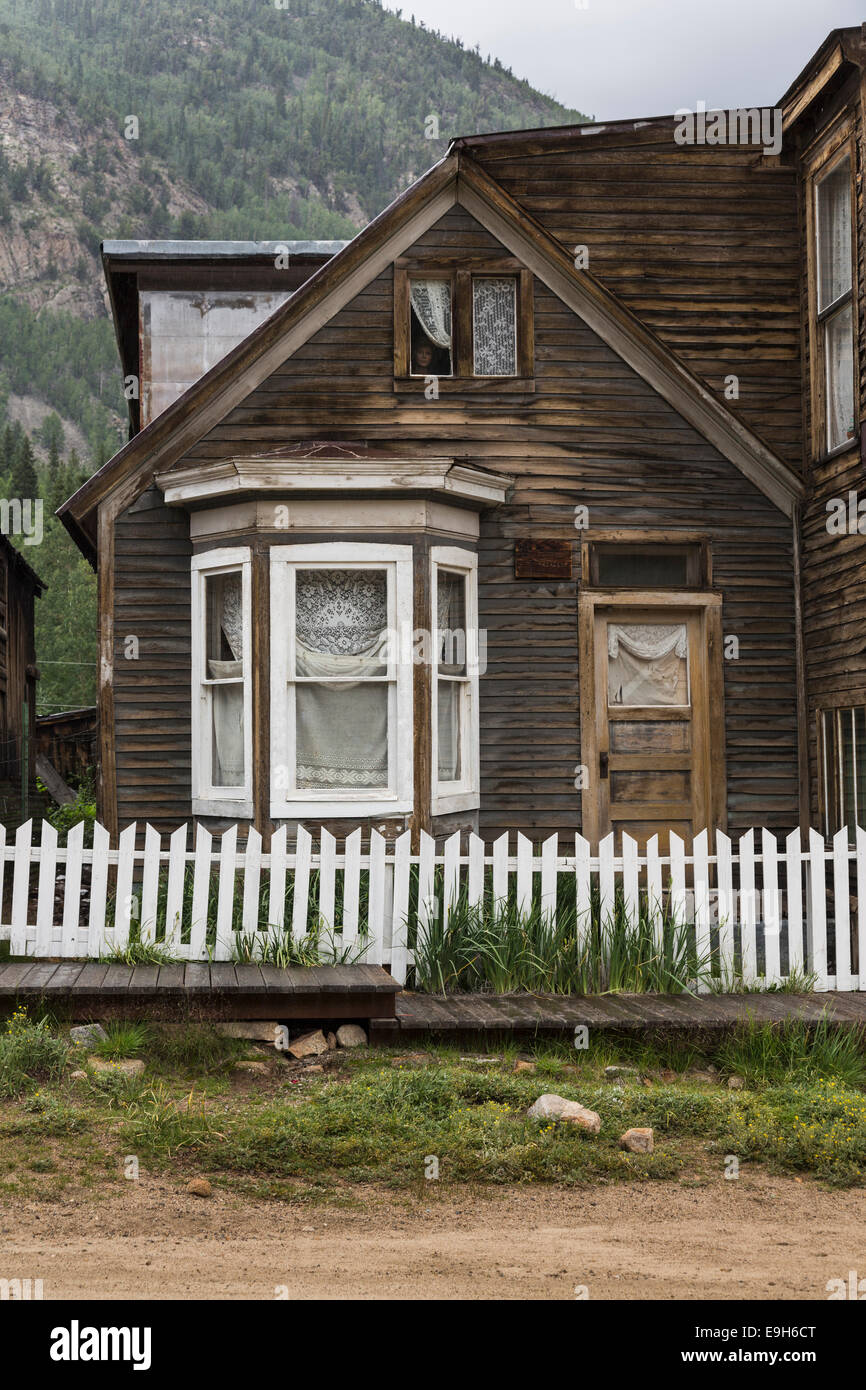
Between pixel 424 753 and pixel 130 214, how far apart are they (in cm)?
16869

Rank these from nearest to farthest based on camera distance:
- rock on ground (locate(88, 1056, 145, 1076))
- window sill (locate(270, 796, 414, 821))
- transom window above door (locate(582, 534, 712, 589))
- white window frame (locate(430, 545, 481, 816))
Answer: rock on ground (locate(88, 1056, 145, 1076)), window sill (locate(270, 796, 414, 821)), white window frame (locate(430, 545, 481, 816)), transom window above door (locate(582, 534, 712, 589))

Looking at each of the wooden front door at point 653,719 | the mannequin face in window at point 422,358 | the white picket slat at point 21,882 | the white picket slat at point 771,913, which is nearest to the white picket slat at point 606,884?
the white picket slat at point 771,913

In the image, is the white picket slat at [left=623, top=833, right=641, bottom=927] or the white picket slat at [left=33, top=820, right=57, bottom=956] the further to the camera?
the white picket slat at [left=623, top=833, right=641, bottom=927]

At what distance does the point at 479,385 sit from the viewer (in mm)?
11164

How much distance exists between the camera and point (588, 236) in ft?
38.1

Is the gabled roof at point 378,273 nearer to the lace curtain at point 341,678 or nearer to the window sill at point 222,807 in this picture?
the lace curtain at point 341,678

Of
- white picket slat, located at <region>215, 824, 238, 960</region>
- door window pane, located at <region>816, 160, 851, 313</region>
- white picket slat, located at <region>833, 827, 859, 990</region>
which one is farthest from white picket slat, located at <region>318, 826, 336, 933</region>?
door window pane, located at <region>816, 160, 851, 313</region>

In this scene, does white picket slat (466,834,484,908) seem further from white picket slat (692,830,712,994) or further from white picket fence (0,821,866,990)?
white picket slat (692,830,712,994)

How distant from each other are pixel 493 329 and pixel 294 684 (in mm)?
3538

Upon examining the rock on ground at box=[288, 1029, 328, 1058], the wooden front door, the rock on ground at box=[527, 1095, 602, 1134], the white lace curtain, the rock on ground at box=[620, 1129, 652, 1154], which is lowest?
the rock on ground at box=[620, 1129, 652, 1154]

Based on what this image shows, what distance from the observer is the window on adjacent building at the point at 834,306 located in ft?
35.2

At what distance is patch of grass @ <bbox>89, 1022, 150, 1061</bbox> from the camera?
22.7ft

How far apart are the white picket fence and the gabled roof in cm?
355
